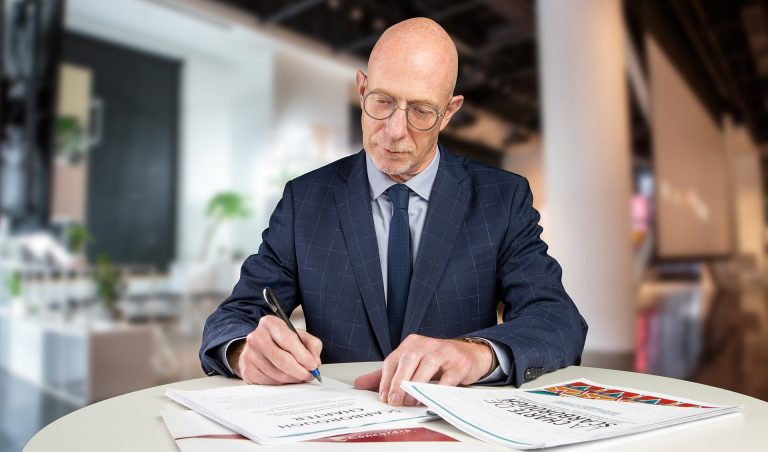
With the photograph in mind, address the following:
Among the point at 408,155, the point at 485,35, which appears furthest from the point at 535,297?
the point at 485,35

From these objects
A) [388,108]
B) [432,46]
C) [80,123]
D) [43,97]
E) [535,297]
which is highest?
[80,123]

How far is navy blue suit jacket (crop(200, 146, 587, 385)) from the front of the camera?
1194 mm

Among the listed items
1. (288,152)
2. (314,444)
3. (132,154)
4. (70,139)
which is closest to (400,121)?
(314,444)

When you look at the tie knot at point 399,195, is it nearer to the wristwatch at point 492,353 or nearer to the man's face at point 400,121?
the man's face at point 400,121

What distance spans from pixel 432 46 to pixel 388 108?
14cm

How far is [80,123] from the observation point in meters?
7.71

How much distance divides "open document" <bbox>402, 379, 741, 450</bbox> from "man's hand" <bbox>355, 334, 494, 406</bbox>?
0.13 ft

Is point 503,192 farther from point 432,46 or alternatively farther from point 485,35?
point 485,35

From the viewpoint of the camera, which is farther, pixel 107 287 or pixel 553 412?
pixel 107 287

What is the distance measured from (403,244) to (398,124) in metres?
0.24

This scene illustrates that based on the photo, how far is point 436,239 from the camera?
1.22 meters

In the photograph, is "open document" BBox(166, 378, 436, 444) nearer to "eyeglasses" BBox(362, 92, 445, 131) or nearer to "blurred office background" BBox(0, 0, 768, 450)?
"eyeglasses" BBox(362, 92, 445, 131)

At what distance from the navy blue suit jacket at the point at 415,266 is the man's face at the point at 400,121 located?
105 millimetres

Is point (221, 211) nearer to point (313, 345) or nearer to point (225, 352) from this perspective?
point (225, 352)
